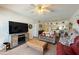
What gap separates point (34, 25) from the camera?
1783 millimetres

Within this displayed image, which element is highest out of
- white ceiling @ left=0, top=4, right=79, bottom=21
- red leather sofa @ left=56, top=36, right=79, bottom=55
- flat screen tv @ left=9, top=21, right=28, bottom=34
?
white ceiling @ left=0, top=4, right=79, bottom=21

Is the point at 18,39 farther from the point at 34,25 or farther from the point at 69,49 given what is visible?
the point at 69,49

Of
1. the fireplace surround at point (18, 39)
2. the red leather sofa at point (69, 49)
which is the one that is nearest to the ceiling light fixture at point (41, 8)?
the fireplace surround at point (18, 39)

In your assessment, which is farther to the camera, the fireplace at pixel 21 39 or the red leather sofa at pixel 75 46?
the fireplace at pixel 21 39

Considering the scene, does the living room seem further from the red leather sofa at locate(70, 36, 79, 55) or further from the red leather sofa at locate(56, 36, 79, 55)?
the red leather sofa at locate(70, 36, 79, 55)

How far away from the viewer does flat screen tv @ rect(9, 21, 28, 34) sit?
169 centimetres

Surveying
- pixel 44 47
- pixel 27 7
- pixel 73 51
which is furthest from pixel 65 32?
pixel 27 7

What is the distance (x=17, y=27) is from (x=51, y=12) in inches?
26.5

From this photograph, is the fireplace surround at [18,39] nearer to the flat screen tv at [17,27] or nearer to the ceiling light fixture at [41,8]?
the flat screen tv at [17,27]

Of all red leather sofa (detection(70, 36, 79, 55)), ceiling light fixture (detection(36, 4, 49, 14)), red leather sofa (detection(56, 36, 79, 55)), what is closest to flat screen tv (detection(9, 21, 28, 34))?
ceiling light fixture (detection(36, 4, 49, 14))

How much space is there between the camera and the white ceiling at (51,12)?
1.68 meters

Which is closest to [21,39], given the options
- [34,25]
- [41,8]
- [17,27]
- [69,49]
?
[17,27]

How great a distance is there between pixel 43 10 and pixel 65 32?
1.83ft
